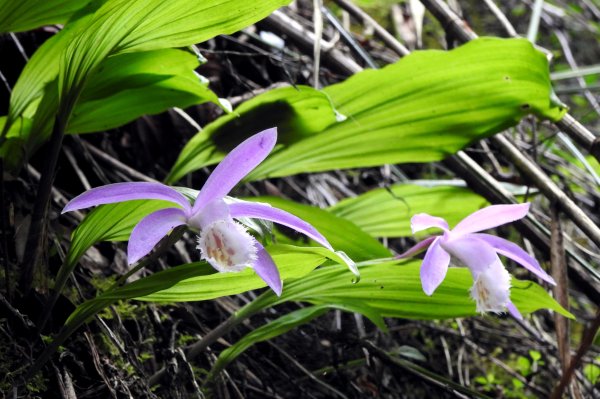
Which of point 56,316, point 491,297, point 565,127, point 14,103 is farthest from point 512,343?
point 14,103

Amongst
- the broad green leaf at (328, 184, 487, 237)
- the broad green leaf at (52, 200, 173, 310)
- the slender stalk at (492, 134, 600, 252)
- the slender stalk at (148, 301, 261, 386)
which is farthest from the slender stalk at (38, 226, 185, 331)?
the slender stalk at (492, 134, 600, 252)

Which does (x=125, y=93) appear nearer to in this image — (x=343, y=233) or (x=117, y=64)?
(x=117, y=64)

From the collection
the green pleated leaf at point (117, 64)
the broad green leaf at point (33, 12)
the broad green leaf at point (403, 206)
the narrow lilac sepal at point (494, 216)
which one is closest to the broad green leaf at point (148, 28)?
the green pleated leaf at point (117, 64)

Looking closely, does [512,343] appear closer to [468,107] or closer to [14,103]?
[468,107]

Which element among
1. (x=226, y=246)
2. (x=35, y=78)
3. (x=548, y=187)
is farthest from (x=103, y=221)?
(x=548, y=187)

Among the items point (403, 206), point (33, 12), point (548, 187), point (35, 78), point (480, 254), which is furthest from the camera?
point (403, 206)

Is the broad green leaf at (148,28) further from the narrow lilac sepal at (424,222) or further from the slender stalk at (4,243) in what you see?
the narrow lilac sepal at (424,222)
